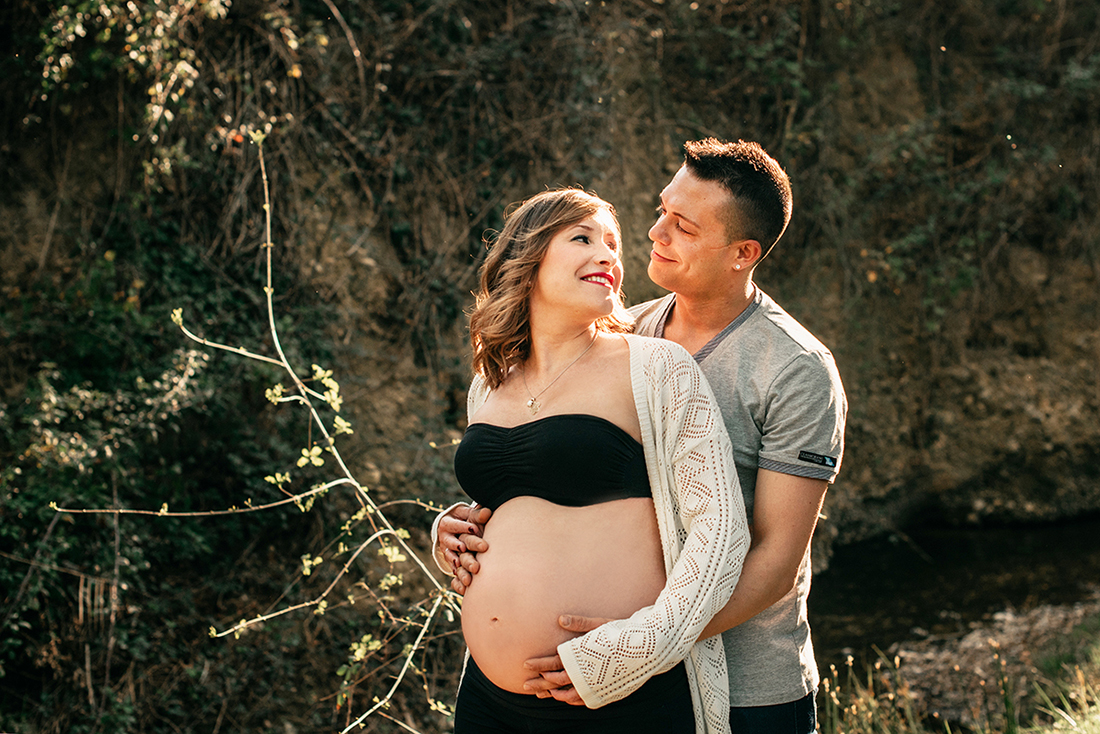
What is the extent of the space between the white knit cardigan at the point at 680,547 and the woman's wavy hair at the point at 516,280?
0.34m

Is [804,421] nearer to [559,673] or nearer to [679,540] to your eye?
[679,540]

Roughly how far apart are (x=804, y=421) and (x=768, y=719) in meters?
0.76

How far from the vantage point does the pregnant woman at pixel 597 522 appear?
1910 mm

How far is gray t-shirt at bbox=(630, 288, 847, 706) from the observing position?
2113 millimetres

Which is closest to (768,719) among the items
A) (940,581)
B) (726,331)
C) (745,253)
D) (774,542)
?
(774,542)

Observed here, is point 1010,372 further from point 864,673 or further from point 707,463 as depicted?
point 707,463

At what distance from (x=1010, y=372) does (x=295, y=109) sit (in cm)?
634

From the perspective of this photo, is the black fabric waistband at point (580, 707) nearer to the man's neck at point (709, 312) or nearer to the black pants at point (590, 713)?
the black pants at point (590, 713)

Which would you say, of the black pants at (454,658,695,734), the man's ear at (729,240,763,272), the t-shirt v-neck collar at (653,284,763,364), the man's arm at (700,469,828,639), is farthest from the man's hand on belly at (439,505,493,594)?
the man's ear at (729,240,763,272)

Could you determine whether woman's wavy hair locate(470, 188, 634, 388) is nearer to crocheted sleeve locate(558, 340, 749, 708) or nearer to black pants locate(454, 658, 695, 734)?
crocheted sleeve locate(558, 340, 749, 708)

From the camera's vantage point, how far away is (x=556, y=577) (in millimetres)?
2051

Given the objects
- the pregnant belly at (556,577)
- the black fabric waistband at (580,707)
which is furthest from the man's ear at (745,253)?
the black fabric waistband at (580,707)

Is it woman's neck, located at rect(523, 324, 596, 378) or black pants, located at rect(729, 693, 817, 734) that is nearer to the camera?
black pants, located at rect(729, 693, 817, 734)

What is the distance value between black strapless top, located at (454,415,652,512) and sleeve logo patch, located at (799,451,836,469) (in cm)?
39
